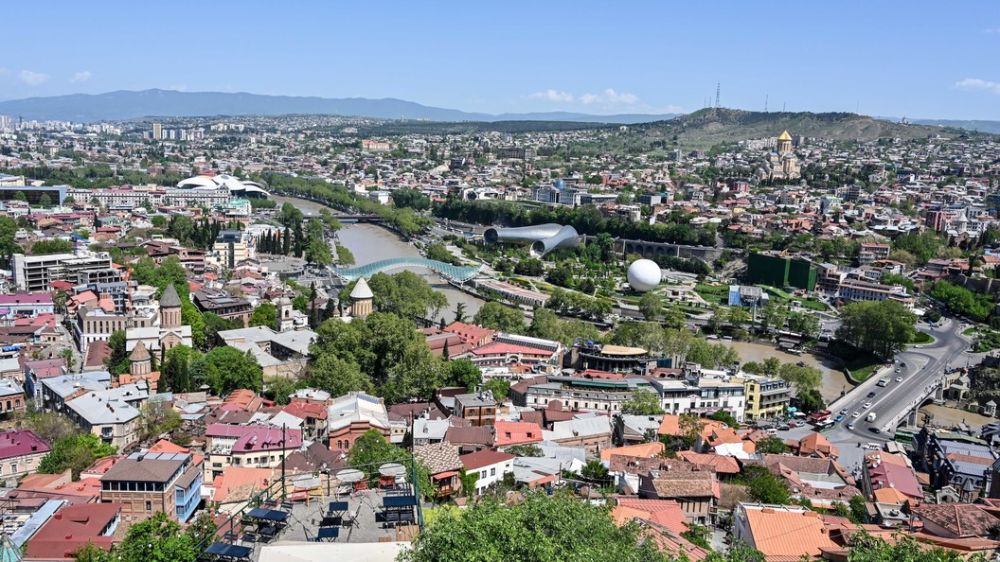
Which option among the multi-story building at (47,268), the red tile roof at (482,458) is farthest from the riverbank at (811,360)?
the multi-story building at (47,268)

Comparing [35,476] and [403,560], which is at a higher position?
[403,560]

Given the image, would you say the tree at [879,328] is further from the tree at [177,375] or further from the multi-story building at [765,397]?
the tree at [177,375]

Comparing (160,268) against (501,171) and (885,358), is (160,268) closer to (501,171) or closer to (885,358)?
(885,358)

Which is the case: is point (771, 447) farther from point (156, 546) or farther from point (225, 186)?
point (225, 186)

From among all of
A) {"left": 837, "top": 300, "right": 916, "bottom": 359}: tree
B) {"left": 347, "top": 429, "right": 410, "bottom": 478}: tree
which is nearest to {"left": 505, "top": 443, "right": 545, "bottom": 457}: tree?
{"left": 347, "top": 429, "right": 410, "bottom": 478}: tree

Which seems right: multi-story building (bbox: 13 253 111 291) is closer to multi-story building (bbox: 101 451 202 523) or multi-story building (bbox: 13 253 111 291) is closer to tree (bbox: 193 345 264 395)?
tree (bbox: 193 345 264 395)

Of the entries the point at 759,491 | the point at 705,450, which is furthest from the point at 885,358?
the point at 759,491
